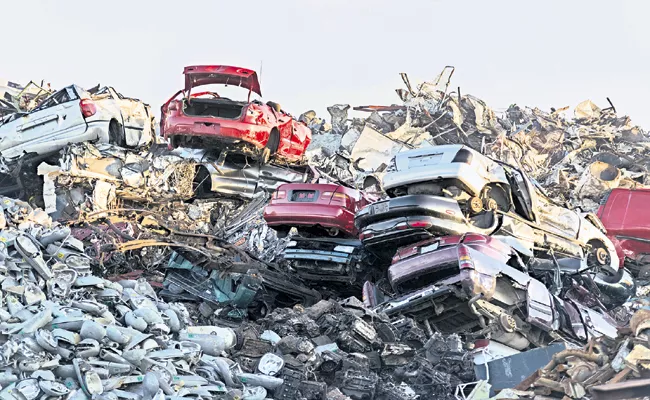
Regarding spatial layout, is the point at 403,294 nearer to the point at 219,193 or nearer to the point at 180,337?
the point at 180,337

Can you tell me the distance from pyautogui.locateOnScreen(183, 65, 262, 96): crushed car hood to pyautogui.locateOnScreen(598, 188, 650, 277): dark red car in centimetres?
655

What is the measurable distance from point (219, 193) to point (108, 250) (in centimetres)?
374

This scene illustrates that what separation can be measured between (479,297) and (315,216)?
10.2 ft

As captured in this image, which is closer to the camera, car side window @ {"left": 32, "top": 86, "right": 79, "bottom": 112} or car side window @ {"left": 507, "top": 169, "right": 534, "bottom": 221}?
car side window @ {"left": 507, "top": 169, "right": 534, "bottom": 221}

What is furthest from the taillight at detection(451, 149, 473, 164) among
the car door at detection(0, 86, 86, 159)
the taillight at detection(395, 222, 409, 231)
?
the car door at detection(0, 86, 86, 159)

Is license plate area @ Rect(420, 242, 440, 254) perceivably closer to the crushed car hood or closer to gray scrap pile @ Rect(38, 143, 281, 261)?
gray scrap pile @ Rect(38, 143, 281, 261)

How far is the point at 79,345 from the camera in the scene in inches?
323

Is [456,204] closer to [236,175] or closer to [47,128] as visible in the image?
[236,175]

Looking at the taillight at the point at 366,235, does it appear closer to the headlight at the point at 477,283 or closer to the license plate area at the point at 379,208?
the license plate area at the point at 379,208

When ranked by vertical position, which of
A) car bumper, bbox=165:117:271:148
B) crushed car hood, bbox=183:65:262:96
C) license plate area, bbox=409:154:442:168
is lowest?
car bumper, bbox=165:117:271:148

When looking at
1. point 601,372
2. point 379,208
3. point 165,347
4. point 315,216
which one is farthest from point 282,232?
point 601,372

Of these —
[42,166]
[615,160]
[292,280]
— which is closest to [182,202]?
[42,166]

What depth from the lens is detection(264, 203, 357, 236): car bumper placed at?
1291 cm

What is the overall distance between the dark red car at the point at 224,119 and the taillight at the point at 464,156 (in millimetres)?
4312
